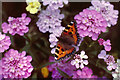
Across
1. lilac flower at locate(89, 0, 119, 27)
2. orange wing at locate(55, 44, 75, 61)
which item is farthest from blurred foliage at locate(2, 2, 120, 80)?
orange wing at locate(55, 44, 75, 61)

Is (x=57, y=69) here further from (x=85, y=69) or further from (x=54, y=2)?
(x=54, y=2)

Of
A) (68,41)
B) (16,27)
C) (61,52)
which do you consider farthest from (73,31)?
(16,27)

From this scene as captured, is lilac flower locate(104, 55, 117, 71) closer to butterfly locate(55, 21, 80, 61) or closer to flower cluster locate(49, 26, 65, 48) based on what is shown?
butterfly locate(55, 21, 80, 61)

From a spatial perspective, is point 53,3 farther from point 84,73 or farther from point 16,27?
point 84,73

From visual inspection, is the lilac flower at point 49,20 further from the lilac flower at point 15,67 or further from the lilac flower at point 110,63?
the lilac flower at point 110,63

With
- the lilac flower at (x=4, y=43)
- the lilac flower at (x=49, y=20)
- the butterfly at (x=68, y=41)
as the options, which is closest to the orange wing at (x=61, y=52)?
the butterfly at (x=68, y=41)
